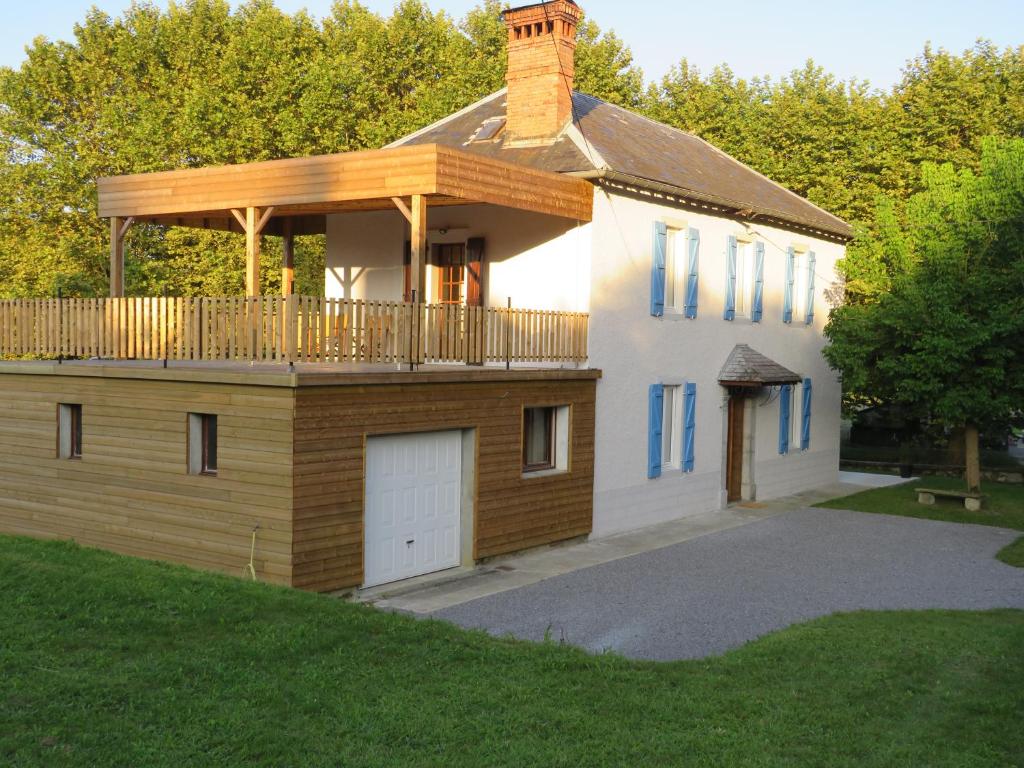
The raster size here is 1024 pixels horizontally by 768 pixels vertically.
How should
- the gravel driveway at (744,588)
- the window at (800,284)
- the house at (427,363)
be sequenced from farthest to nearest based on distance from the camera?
the window at (800,284) < the house at (427,363) < the gravel driveway at (744,588)

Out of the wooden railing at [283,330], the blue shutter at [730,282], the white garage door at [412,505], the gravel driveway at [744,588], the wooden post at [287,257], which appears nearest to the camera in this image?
the gravel driveway at [744,588]

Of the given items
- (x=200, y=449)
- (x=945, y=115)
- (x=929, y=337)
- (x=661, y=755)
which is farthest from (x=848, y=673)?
(x=945, y=115)

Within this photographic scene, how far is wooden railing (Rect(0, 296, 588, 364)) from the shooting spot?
1203 centimetres

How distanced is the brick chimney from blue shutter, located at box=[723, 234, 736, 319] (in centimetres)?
458

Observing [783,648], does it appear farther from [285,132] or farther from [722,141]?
[722,141]

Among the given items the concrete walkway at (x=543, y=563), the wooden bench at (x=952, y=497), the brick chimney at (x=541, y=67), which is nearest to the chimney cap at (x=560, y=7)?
the brick chimney at (x=541, y=67)

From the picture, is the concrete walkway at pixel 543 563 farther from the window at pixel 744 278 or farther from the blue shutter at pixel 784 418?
the window at pixel 744 278

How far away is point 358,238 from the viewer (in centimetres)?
1891

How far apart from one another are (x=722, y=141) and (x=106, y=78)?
22135 mm

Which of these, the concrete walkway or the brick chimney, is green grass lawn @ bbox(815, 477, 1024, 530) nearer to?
the concrete walkway

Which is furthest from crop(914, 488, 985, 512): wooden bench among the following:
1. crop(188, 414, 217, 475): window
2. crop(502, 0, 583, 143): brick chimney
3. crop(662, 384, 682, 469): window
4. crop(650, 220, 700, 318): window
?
crop(188, 414, 217, 475): window

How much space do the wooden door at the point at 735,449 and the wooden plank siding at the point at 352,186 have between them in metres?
7.05

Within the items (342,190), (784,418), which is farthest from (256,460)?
(784,418)

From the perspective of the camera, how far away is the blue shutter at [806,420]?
24.1m
